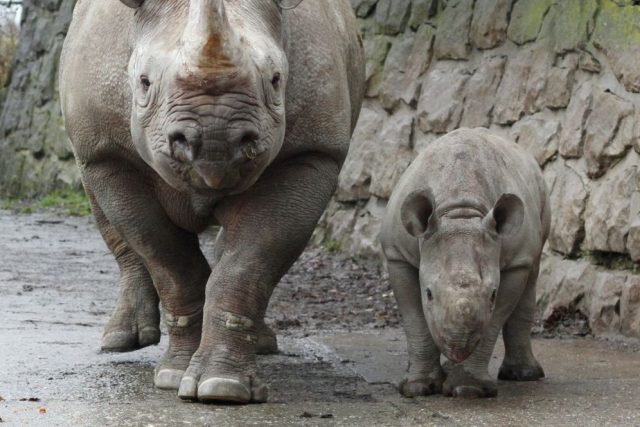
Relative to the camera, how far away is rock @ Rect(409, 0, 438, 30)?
9.41m

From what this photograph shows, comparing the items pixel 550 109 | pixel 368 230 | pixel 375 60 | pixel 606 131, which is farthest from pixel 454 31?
pixel 606 131

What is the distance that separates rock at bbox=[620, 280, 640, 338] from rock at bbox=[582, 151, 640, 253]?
0.20m

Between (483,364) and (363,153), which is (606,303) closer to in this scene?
(483,364)

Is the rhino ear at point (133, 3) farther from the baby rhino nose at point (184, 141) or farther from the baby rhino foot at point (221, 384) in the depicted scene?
the baby rhino foot at point (221, 384)

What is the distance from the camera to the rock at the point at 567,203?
7.36 m

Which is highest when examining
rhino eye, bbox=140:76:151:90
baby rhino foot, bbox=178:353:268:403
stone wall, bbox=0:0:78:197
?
rhino eye, bbox=140:76:151:90

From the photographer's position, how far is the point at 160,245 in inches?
222

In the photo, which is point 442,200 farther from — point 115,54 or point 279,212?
point 115,54

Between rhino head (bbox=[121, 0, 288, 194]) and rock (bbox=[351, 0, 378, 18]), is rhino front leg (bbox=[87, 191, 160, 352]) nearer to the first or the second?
rhino head (bbox=[121, 0, 288, 194])

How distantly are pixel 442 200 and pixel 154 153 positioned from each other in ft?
4.31

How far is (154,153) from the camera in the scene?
4816 mm

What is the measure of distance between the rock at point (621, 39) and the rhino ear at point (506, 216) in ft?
5.95

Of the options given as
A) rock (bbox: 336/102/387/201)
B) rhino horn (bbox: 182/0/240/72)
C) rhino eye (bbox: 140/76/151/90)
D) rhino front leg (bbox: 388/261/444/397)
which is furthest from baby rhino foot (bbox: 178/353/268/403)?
rock (bbox: 336/102/387/201)

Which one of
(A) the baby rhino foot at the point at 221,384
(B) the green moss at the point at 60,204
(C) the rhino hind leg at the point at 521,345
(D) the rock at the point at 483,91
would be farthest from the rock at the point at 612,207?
(B) the green moss at the point at 60,204
